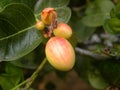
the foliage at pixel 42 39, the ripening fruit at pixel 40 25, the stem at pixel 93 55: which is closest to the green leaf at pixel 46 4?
the foliage at pixel 42 39

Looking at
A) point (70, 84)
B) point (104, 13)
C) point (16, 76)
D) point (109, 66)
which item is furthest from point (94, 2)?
point (70, 84)

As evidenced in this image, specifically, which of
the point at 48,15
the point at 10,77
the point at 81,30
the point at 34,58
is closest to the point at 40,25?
the point at 48,15

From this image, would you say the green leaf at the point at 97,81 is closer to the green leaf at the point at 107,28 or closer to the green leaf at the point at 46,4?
the green leaf at the point at 107,28

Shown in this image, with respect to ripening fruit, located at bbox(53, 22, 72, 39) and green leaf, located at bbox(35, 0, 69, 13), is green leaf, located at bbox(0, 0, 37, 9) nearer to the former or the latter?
green leaf, located at bbox(35, 0, 69, 13)

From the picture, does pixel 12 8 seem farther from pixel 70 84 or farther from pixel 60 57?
pixel 70 84

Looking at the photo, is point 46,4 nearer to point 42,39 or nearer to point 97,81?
point 42,39

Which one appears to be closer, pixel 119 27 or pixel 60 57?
pixel 60 57
